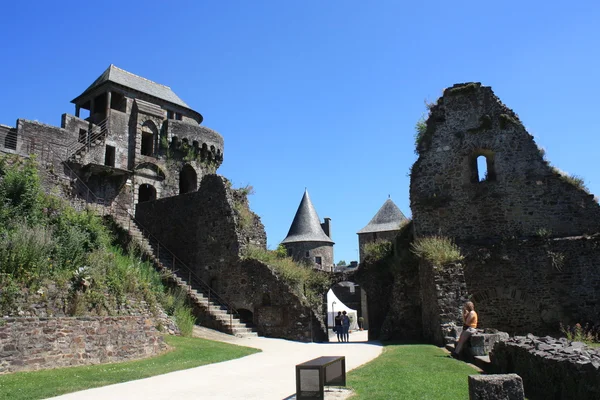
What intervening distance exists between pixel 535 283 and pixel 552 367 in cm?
993

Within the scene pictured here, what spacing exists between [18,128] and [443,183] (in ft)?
65.1

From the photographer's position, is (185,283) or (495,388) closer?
(495,388)

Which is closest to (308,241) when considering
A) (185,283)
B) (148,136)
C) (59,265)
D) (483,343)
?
(148,136)

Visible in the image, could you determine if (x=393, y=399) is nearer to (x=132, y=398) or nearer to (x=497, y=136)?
(x=132, y=398)

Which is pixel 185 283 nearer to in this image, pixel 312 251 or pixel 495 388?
pixel 495 388

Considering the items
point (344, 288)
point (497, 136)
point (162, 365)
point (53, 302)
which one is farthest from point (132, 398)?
point (344, 288)

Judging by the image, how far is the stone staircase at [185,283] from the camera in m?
16.9

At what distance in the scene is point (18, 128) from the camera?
24328mm

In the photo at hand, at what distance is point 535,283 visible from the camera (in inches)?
609

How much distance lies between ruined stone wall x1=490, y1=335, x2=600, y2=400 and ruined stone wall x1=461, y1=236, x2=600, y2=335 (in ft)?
24.5

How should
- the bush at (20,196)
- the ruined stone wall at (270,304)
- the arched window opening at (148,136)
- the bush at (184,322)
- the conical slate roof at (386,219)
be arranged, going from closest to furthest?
the bush at (20,196) < the bush at (184,322) < the ruined stone wall at (270,304) < the arched window opening at (148,136) < the conical slate roof at (386,219)

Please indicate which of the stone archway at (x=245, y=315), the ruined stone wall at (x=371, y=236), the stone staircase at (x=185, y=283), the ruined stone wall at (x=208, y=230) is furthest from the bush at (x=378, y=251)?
the ruined stone wall at (x=371, y=236)

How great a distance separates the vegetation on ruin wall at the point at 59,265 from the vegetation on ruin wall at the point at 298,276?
11.0 feet

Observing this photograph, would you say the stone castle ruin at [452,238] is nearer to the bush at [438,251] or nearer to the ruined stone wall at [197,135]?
the bush at [438,251]
